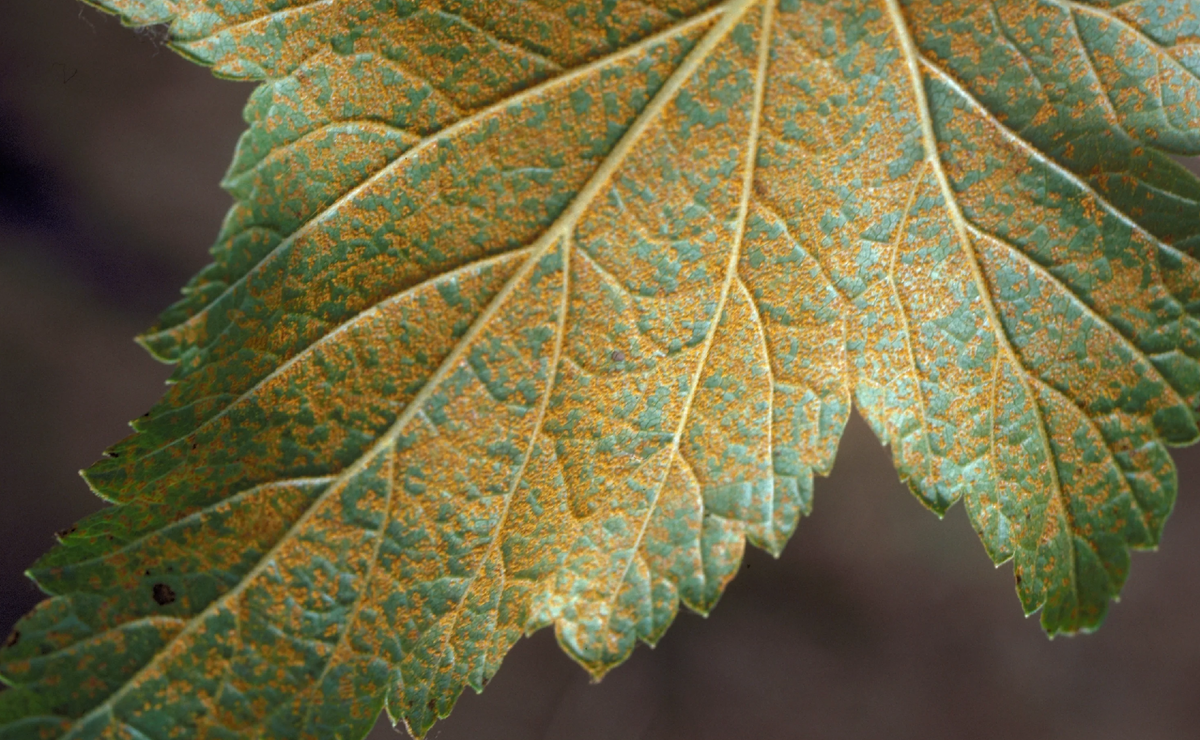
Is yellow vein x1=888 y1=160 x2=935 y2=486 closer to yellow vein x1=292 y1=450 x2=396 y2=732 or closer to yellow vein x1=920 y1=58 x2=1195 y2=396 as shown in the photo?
yellow vein x1=920 y1=58 x2=1195 y2=396

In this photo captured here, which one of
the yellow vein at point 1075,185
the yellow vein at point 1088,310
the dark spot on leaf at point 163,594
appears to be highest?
the yellow vein at point 1075,185

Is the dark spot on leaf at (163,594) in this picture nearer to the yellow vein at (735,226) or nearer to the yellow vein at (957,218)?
the yellow vein at (735,226)

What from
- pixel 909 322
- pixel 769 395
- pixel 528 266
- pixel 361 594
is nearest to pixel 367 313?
pixel 528 266

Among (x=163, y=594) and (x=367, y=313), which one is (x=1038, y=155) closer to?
(x=367, y=313)

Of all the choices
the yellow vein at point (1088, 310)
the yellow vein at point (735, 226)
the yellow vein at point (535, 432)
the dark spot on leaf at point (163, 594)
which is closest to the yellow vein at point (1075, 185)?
the yellow vein at point (1088, 310)

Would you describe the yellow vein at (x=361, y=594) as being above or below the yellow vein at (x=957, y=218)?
below

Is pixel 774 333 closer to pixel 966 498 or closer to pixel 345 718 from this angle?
pixel 966 498

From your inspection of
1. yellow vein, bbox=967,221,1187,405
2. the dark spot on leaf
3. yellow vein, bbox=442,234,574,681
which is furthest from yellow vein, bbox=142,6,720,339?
yellow vein, bbox=967,221,1187,405
